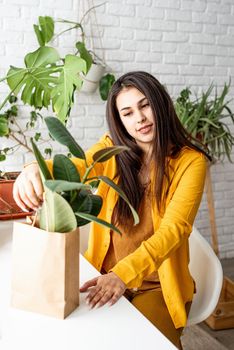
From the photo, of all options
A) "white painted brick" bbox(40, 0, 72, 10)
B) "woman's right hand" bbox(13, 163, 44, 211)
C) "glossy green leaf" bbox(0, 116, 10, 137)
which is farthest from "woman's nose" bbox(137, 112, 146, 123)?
"white painted brick" bbox(40, 0, 72, 10)

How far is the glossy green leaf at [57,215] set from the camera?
2.64 feet

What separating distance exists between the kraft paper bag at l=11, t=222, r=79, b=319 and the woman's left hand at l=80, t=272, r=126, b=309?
0.23ft

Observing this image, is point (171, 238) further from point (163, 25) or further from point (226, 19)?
point (226, 19)

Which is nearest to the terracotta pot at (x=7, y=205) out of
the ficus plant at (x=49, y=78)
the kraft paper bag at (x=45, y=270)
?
the ficus plant at (x=49, y=78)

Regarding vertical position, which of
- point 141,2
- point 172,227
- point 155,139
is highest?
point 141,2

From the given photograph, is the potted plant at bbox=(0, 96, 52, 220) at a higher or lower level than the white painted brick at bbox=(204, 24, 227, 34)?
lower

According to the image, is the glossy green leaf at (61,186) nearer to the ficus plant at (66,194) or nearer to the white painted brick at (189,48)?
the ficus plant at (66,194)

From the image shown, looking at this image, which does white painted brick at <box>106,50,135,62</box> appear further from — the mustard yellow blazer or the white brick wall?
the mustard yellow blazer

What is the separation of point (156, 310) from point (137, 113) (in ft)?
2.13

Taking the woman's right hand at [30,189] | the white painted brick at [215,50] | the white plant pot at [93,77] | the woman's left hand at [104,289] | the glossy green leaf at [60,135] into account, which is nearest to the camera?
the glossy green leaf at [60,135]

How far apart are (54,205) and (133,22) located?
2432 millimetres

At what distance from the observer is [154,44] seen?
3039 millimetres

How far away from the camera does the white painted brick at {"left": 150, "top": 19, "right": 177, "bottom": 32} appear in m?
3.02

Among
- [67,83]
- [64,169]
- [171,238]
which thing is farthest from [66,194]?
[67,83]
